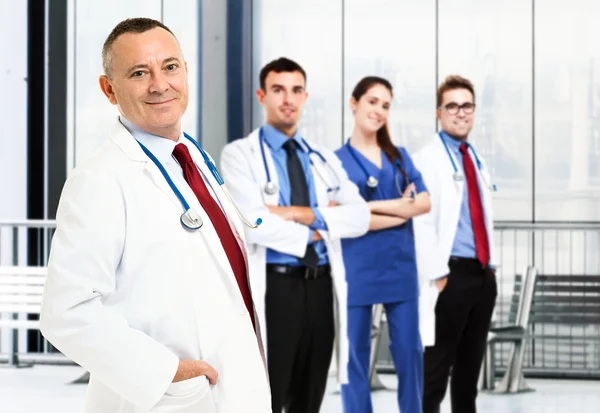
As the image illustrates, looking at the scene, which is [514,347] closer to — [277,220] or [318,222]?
[318,222]

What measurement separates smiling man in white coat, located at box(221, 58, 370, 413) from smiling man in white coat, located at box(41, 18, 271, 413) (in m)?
1.50

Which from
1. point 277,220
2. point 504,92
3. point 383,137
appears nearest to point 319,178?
point 277,220

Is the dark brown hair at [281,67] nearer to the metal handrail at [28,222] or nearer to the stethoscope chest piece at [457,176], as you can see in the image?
the stethoscope chest piece at [457,176]

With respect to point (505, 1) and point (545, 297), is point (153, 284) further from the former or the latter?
point (505, 1)

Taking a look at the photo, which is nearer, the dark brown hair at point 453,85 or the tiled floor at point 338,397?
the dark brown hair at point 453,85

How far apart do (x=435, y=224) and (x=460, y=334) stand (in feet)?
1.50

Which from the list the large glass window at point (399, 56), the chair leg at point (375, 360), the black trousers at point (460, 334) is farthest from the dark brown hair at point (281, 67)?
the large glass window at point (399, 56)

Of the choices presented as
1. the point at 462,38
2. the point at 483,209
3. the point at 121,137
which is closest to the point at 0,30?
the point at 462,38

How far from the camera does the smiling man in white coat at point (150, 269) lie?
1576 mm

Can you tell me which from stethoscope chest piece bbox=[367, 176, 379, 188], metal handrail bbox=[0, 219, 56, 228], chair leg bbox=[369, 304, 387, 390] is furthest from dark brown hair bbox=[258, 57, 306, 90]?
metal handrail bbox=[0, 219, 56, 228]

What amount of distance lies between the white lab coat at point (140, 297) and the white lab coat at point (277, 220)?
5.15 ft

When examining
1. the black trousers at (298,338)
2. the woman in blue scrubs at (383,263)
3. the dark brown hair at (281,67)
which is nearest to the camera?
the black trousers at (298,338)

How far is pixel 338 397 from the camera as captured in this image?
5.73 metres

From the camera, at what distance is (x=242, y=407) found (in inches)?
67.6
